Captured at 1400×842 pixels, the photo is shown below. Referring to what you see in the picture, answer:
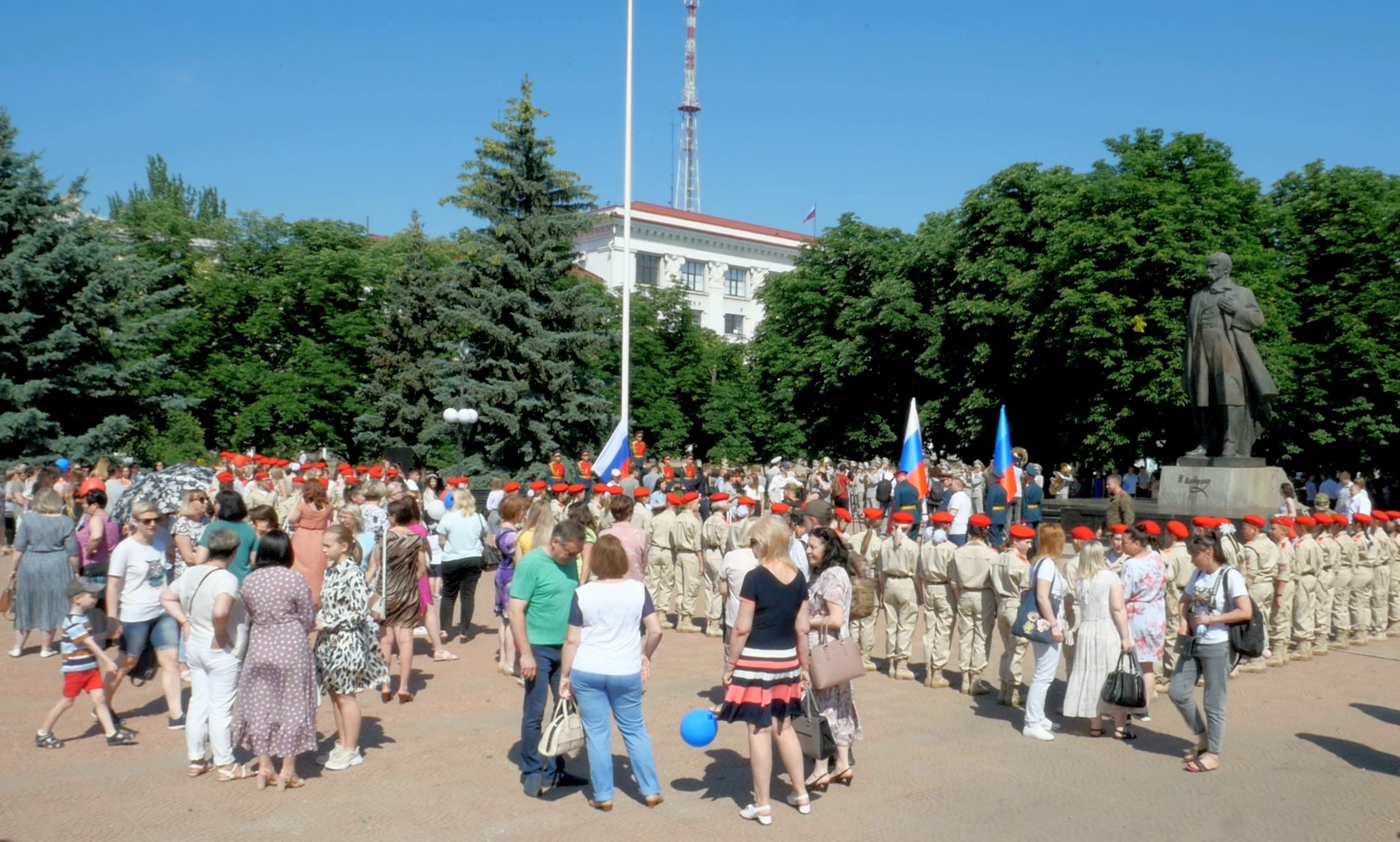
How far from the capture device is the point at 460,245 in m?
49.1

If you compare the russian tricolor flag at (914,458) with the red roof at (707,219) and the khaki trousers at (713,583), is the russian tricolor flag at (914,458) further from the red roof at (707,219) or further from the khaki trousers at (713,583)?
the red roof at (707,219)

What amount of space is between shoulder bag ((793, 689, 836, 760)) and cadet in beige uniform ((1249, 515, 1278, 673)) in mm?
6080

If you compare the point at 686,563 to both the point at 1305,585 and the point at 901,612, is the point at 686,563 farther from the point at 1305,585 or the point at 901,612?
the point at 1305,585

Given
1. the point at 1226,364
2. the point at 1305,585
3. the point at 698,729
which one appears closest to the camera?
the point at 698,729

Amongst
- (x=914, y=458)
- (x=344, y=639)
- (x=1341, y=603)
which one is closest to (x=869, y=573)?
(x=344, y=639)

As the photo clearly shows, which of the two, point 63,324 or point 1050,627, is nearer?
point 1050,627

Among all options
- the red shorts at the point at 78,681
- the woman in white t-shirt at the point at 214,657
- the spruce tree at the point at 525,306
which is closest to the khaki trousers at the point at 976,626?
the woman in white t-shirt at the point at 214,657

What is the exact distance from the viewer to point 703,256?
79.4 meters

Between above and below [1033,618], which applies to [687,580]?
below

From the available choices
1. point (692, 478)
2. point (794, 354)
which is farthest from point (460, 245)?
point (692, 478)

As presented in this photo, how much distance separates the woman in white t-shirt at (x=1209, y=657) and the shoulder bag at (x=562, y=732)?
4.45m

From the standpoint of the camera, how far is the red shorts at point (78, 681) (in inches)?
328

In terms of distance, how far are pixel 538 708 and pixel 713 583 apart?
22.7 ft

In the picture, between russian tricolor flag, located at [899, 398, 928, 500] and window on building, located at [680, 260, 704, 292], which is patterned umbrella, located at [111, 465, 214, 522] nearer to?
russian tricolor flag, located at [899, 398, 928, 500]
